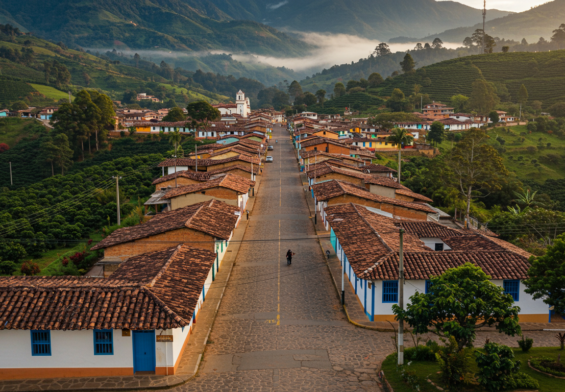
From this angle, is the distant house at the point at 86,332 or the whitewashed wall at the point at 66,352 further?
the whitewashed wall at the point at 66,352

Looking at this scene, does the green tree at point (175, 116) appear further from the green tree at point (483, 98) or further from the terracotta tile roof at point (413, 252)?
the terracotta tile roof at point (413, 252)

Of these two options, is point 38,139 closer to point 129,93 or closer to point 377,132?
point 377,132

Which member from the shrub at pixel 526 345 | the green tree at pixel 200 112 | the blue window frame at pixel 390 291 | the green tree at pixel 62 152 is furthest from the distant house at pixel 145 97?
the shrub at pixel 526 345

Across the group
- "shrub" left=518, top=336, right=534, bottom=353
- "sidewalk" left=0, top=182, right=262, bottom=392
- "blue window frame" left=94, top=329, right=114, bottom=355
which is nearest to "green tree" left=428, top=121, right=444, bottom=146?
"shrub" left=518, top=336, right=534, bottom=353

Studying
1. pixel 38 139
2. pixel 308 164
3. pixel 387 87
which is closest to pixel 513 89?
pixel 387 87

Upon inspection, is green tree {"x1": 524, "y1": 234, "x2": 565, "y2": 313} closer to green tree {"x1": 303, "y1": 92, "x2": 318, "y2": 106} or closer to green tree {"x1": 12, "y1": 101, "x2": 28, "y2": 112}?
green tree {"x1": 12, "y1": 101, "x2": 28, "y2": 112}

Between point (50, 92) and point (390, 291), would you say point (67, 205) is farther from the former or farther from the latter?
point (50, 92)
